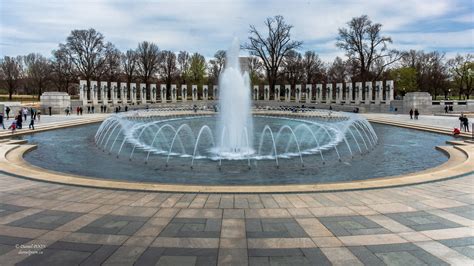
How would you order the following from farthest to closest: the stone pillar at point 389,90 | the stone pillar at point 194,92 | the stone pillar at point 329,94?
the stone pillar at point 194,92
the stone pillar at point 329,94
the stone pillar at point 389,90

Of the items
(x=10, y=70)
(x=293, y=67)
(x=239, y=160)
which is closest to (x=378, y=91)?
(x=293, y=67)

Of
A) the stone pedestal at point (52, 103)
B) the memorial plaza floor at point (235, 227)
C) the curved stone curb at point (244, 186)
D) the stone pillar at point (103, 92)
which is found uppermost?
the stone pillar at point (103, 92)

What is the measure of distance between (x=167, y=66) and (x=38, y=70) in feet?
113

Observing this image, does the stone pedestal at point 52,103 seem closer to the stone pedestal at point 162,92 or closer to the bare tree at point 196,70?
the stone pedestal at point 162,92

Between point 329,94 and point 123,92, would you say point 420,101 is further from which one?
point 123,92

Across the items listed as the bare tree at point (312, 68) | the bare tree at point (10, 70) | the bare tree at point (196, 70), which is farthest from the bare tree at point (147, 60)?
the bare tree at point (312, 68)

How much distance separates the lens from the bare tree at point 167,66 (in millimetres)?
92312

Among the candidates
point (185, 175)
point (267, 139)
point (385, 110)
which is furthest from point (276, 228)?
point (385, 110)

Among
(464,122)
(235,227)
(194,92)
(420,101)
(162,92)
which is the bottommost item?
(235,227)

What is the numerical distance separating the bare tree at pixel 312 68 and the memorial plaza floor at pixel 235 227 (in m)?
89.5

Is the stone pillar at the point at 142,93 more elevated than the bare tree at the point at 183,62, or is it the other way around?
the bare tree at the point at 183,62

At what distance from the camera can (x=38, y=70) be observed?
94312 millimetres

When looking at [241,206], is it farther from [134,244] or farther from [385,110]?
[385,110]

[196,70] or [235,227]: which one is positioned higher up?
[196,70]
